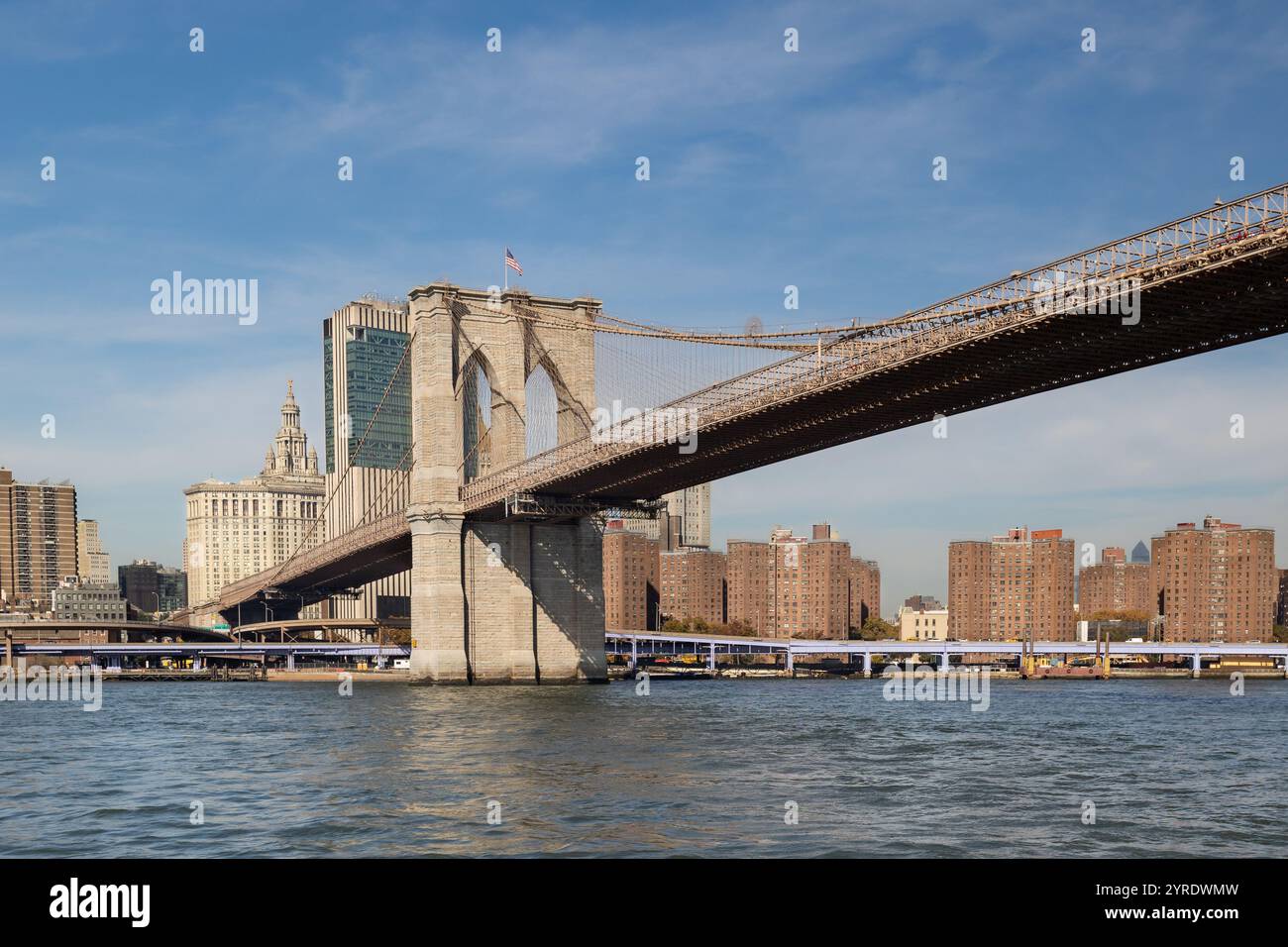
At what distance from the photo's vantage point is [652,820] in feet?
66.3

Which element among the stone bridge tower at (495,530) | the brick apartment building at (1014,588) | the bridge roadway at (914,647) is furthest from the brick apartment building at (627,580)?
the stone bridge tower at (495,530)

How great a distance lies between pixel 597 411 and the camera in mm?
69062

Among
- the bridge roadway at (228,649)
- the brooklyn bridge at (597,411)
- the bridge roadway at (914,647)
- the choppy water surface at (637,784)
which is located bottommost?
the bridge roadway at (914,647)

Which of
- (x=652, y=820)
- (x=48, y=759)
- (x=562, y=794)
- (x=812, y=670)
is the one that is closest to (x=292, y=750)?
(x=48, y=759)

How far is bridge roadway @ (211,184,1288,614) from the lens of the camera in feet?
99.1

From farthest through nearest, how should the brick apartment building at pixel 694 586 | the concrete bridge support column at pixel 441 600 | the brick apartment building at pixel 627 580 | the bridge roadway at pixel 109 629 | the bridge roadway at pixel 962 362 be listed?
the brick apartment building at pixel 694 586 < the brick apartment building at pixel 627 580 < the bridge roadway at pixel 109 629 < the concrete bridge support column at pixel 441 600 < the bridge roadway at pixel 962 362

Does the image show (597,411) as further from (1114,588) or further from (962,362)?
(1114,588)

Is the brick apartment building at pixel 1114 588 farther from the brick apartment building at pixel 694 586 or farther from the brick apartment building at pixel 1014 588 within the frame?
the brick apartment building at pixel 694 586

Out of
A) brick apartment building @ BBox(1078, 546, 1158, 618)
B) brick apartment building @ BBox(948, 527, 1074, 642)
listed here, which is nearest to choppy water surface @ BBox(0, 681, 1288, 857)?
brick apartment building @ BBox(948, 527, 1074, 642)

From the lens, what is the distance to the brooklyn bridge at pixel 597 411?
3272 cm

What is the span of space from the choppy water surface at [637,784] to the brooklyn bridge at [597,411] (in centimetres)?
1066

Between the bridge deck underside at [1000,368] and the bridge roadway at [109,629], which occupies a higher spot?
the bridge deck underside at [1000,368]
